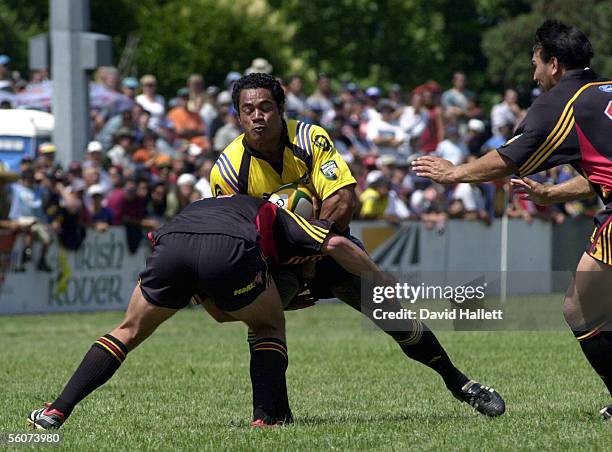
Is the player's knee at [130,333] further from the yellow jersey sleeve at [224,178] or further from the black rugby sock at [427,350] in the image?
the black rugby sock at [427,350]

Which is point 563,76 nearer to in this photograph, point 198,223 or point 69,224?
point 198,223

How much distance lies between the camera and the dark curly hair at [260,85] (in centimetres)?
789

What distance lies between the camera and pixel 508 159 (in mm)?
7352

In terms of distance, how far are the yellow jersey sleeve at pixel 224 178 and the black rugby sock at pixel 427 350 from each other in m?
1.28

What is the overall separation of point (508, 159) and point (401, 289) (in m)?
1.48

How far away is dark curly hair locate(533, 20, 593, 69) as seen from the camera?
742 cm

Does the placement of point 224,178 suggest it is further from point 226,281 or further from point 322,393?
point 322,393

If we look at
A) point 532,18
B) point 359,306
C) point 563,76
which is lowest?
point 359,306

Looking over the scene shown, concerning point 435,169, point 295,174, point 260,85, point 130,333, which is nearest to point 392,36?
point 295,174

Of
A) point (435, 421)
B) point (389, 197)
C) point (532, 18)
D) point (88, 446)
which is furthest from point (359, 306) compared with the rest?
point (532, 18)

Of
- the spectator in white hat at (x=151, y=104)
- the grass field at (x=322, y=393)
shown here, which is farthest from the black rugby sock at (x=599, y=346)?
the spectator in white hat at (x=151, y=104)

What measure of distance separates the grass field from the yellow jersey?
1380mm

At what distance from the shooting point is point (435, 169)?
7449 mm

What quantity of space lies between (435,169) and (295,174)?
1062 mm
